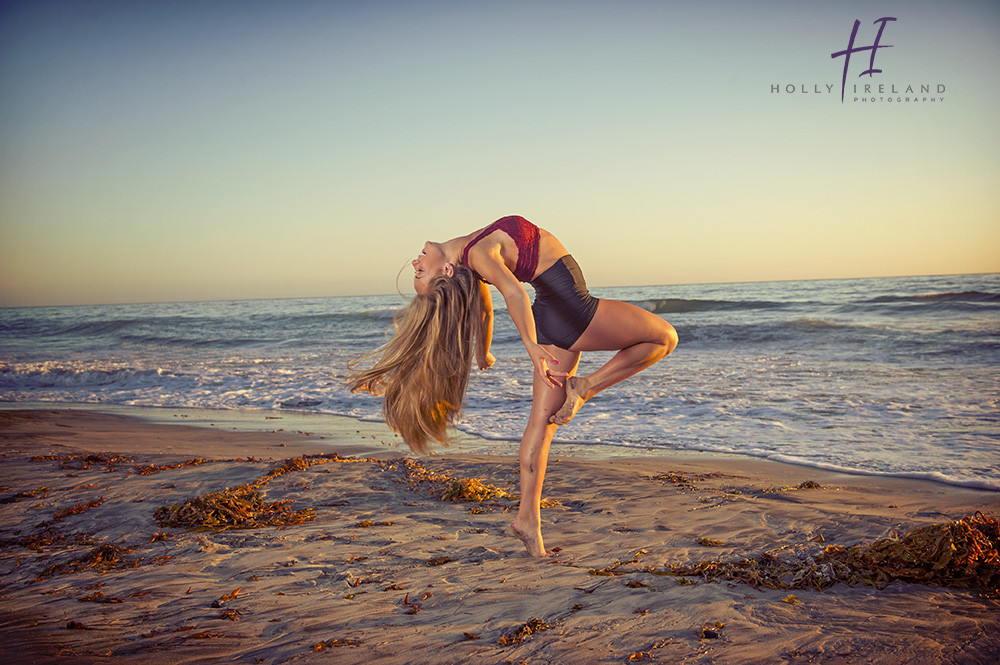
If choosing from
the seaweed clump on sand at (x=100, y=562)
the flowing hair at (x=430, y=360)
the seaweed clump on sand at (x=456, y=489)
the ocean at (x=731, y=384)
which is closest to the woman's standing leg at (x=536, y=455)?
the flowing hair at (x=430, y=360)

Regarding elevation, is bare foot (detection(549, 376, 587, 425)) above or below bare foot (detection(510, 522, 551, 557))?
above

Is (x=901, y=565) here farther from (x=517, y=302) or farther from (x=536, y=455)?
(x=517, y=302)

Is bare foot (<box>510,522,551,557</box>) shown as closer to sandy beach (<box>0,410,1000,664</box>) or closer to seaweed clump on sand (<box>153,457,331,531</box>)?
sandy beach (<box>0,410,1000,664</box>)

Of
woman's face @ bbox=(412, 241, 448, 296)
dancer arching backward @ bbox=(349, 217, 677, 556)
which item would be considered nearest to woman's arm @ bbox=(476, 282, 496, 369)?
dancer arching backward @ bbox=(349, 217, 677, 556)

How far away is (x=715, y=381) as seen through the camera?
36.3 feet

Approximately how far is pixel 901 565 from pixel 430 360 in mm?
2550

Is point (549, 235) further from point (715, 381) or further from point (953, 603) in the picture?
point (715, 381)

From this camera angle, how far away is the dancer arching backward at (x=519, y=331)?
3.14 metres

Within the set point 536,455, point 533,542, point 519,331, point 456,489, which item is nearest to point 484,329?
point 519,331

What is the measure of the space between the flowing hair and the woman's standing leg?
445 millimetres

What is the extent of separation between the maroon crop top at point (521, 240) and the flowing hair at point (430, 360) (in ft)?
0.81

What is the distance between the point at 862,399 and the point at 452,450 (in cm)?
619

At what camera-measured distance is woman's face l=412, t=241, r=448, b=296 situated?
3336 millimetres

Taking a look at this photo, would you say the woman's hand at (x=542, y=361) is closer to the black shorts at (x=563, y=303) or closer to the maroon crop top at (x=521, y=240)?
the black shorts at (x=563, y=303)
